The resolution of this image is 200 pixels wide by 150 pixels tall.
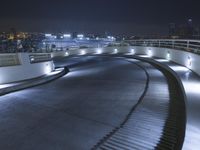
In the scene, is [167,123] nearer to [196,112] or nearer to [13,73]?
[196,112]

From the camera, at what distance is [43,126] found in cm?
669

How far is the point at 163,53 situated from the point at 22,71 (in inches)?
453

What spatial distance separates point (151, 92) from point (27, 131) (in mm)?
5045

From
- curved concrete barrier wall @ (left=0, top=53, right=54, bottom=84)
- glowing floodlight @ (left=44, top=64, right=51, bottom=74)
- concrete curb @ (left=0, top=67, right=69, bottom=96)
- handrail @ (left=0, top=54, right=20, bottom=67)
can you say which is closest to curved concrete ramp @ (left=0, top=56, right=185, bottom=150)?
concrete curb @ (left=0, top=67, right=69, bottom=96)

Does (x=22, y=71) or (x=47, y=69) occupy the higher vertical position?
(x=22, y=71)

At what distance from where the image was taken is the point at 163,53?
19.8 meters

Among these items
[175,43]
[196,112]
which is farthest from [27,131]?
[175,43]

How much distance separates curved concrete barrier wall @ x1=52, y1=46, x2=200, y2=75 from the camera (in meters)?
11.9

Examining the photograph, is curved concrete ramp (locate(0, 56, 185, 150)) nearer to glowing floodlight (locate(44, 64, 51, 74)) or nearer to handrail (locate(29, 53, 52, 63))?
handrail (locate(29, 53, 52, 63))

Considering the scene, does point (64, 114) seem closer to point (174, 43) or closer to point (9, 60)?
point (9, 60)

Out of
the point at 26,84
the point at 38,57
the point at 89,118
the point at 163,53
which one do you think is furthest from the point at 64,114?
the point at 163,53

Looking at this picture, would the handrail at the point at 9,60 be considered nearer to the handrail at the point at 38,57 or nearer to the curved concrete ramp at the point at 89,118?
the handrail at the point at 38,57

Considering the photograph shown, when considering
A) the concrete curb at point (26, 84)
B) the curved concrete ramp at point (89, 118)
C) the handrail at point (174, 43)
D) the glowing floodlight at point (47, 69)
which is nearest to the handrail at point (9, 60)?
the concrete curb at point (26, 84)

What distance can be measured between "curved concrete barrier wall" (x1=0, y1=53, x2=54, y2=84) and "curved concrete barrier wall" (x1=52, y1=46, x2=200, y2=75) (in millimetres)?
8959
